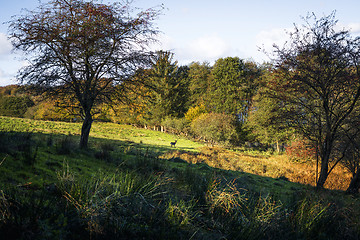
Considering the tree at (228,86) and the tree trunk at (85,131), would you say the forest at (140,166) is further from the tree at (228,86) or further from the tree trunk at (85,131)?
the tree at (228,86)

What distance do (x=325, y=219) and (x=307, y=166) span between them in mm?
15868

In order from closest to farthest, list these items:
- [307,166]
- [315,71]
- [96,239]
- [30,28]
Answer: [96,239] < [30,28] < [315,71] < [307,166]

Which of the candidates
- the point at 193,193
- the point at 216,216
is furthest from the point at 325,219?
the point at 193,193

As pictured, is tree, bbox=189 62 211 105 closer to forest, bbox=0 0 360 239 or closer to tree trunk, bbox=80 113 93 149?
forest, bbox=0 0 360 239

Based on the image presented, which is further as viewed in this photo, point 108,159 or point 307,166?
point 307,166

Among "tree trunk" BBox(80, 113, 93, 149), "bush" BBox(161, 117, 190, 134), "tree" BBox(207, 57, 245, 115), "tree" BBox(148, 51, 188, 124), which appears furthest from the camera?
"tree" BBox(148, 51, 188, 124)

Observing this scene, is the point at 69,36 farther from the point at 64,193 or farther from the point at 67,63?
the point at 64,193

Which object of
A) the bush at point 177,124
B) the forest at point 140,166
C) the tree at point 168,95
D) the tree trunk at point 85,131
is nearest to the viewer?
the forest at point 140,166

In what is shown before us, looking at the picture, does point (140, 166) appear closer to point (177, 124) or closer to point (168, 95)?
point (177, 124)

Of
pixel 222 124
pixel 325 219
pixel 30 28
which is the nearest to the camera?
pixel 325 219

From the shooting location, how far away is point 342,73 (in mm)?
7891

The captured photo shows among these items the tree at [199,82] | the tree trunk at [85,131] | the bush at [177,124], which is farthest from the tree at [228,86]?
the tree trunk at [85,131]

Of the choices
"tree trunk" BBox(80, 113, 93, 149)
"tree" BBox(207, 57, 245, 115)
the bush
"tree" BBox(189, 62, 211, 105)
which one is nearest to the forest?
"tree trunk" BBox(80, 113, 93, 149)

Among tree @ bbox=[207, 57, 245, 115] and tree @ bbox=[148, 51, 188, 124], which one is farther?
tree @ bbox=[148, 51, 188, 124]
